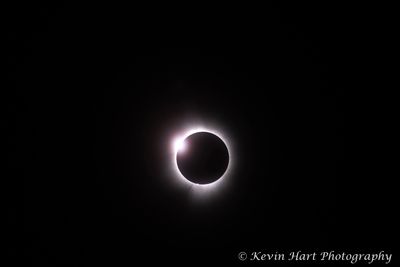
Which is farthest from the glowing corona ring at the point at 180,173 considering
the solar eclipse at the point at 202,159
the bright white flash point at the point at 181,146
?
the solar eclipse at the point at 202,159

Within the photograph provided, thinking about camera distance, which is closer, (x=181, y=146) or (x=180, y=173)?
(x=181, y=146)

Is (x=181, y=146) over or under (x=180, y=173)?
over

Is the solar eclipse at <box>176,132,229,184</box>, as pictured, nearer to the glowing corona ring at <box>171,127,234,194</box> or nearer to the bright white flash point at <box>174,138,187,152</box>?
the bright white flash point at <box>174,138,187,152</box>

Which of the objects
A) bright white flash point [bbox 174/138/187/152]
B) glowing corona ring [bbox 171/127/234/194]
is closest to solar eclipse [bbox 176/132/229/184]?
bright white flash point [bbox 174/138/187/152]

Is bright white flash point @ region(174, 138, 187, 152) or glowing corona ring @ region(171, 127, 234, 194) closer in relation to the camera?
Result: bright white flash point @ region(174, 138, 187, 152)

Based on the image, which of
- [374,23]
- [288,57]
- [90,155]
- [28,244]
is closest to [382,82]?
[374,23]

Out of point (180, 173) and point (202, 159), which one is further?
point (180, 173)

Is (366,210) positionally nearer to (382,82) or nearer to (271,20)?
(382,82)

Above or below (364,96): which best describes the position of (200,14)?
above

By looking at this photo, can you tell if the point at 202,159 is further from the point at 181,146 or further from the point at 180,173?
the point at 180,173

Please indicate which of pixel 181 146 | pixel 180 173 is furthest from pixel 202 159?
pixel 180 173

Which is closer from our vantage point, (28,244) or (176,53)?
(28,244)
